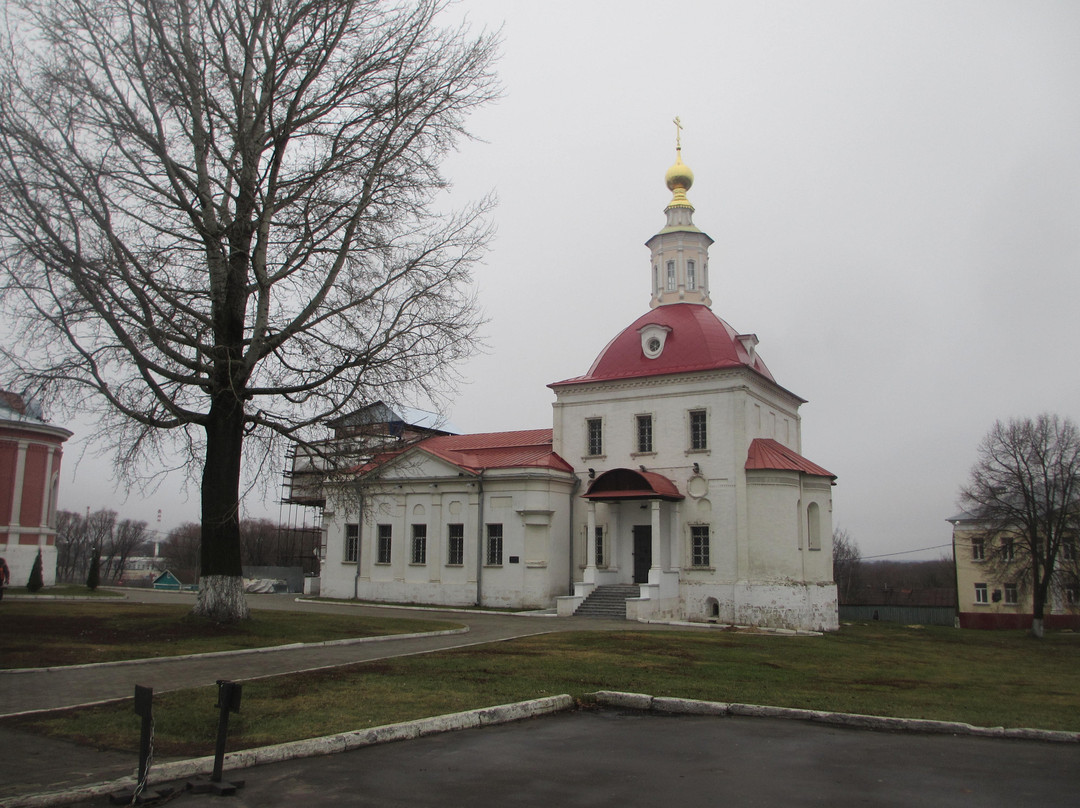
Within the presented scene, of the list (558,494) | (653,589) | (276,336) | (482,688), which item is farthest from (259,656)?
(558,494)

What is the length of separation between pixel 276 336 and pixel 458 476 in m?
17.5

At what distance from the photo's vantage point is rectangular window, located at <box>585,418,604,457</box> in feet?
110

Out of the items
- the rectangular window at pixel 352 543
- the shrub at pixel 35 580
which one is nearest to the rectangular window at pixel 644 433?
the rectangular window at pixel 352 543

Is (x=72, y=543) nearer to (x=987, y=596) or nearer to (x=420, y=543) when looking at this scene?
(x=420, y=543)

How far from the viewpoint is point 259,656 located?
45.9ft

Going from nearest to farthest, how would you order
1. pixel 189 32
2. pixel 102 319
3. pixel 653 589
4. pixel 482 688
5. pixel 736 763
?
pixel 736 763 → pixel 482 688 → pixel 102 319 → pixel 189 32 → pixel 653 589

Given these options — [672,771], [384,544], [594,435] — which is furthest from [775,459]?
[672,771]

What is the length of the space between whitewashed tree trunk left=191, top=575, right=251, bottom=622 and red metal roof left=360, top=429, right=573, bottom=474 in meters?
14.9

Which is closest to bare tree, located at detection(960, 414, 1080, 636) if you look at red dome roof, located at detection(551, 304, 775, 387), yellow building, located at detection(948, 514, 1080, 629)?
yellow building, located at detection(948, 514, 1080, 629)

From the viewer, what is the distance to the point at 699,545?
3075 cm

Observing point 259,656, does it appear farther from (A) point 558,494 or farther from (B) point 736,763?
(A) point 558,494

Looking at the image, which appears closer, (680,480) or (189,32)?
(189,32)

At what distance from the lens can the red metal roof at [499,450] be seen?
108ft

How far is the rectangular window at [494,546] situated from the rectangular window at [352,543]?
21.7 feet
